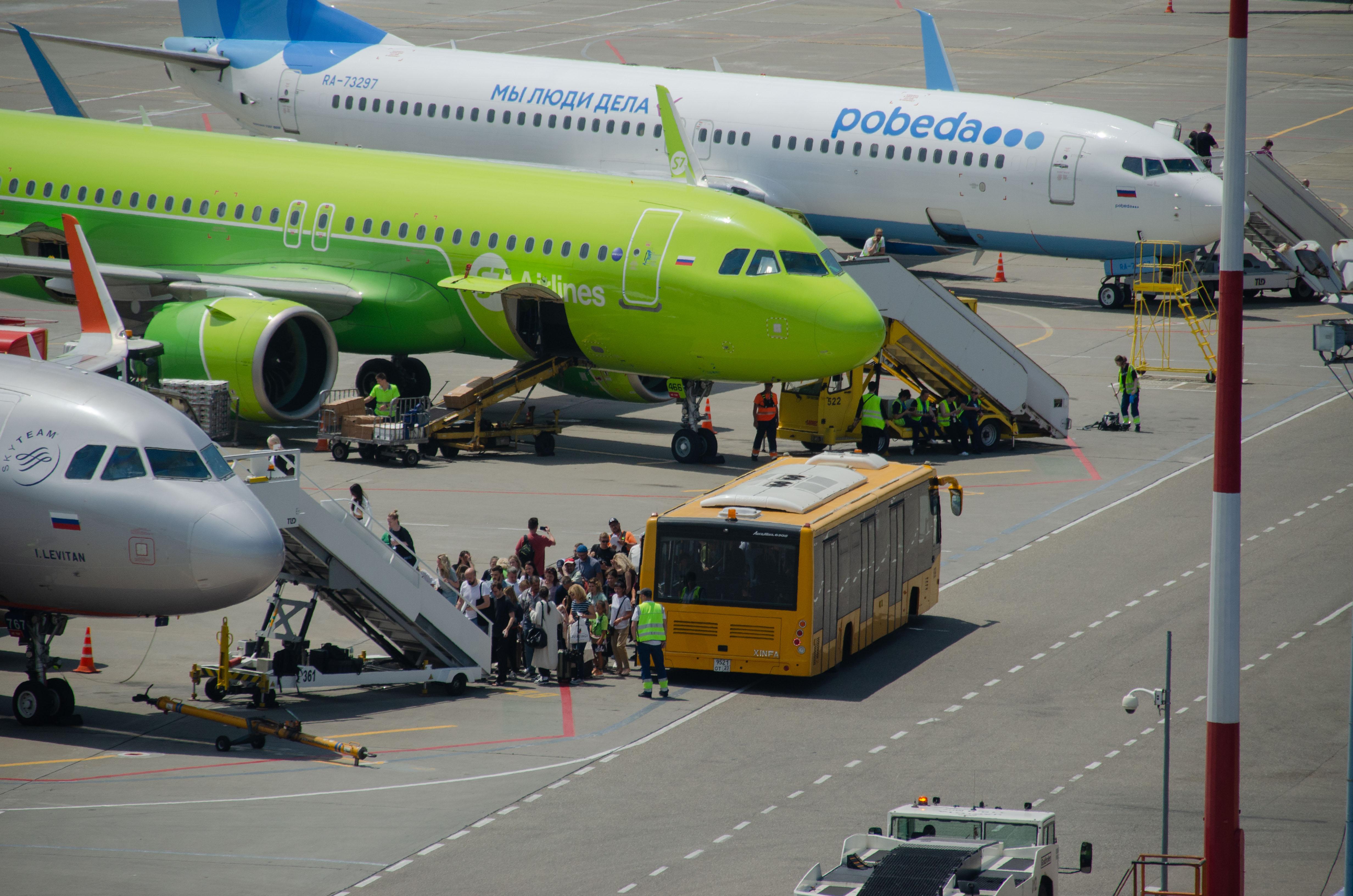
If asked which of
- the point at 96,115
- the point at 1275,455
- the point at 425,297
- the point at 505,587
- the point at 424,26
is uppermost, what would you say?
the point at 424,26

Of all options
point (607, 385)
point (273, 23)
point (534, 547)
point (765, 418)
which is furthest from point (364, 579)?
point (273, 23)

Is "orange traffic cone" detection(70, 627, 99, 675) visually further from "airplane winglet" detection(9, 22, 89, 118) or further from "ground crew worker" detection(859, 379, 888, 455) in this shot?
"airplane winglet" detection(9, 22, 89, 118)

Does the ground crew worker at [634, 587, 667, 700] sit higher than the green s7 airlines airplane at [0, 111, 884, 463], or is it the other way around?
the green s7 airlines airplane at [0, 111, 884, 463]

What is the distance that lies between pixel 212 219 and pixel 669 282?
1090cm

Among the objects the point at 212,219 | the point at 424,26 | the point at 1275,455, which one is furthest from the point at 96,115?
the point at 1275,455

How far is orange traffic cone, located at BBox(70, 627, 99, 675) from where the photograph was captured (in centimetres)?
2658

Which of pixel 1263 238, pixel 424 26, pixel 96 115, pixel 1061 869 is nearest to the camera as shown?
pixel 1061 869

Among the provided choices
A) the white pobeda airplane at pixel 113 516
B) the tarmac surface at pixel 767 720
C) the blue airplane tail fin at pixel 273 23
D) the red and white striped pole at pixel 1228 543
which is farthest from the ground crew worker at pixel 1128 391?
the blue airplane tail fin at pixel 273 23

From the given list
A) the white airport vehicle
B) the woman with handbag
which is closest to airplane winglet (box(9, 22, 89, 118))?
the woman with handbag

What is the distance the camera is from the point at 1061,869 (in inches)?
750

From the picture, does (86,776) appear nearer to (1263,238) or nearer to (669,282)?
(669,282)

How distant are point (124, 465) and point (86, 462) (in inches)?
18.6

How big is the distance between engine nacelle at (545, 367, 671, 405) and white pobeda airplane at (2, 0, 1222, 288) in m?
13.6

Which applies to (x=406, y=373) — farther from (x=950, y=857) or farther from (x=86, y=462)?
(x=950, y=857)
